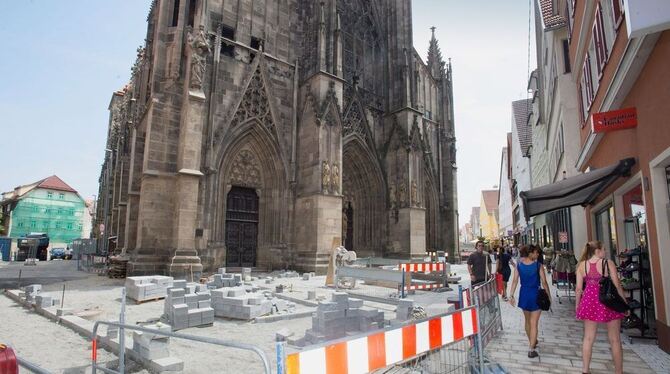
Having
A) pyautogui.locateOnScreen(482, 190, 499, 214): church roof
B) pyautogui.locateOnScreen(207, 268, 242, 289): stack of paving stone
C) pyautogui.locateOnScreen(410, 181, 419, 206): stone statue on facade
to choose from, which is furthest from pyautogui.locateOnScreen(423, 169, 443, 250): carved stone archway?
pyautogui.locateOnScreen(482, 190, 499, 214): church roof

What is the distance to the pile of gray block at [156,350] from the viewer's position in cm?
466

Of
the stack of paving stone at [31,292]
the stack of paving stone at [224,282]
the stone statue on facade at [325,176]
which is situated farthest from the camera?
the stone statue on facade at [325,176]

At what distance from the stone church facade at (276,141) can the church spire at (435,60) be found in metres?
4.71

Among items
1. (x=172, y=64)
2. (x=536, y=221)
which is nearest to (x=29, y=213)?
(x=172, y=64)

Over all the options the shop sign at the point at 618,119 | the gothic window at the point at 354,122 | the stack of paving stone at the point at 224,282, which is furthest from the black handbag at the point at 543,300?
the gothic window at the point at 354,122

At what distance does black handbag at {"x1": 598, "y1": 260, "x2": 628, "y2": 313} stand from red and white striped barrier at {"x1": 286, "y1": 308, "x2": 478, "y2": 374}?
1562 mm

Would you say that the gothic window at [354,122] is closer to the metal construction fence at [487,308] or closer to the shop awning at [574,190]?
the shop awning at [574,190]

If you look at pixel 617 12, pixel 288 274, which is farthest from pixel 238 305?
pixel 288 274

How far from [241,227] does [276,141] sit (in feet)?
14.1

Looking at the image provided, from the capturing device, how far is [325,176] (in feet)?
57.8

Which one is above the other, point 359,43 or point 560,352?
point 359,43

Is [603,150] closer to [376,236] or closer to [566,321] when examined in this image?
[566,321]

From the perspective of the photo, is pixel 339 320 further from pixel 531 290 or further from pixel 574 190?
pixel 574 190

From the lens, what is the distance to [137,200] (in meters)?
17.0
